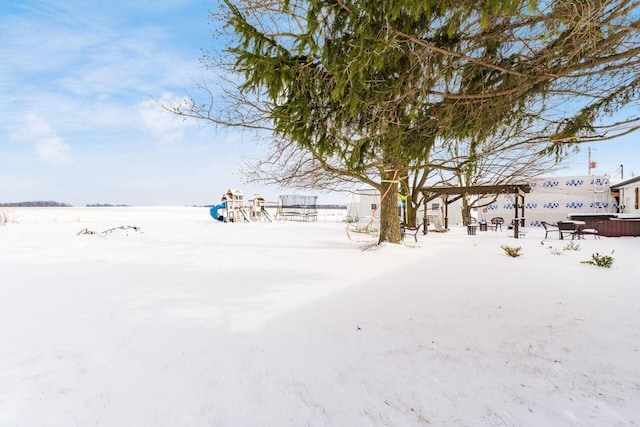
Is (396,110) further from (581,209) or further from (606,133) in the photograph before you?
(581,209)

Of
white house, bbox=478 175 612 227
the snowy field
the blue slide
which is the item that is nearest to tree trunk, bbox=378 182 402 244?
the snowy field

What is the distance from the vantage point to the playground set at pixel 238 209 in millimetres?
21297

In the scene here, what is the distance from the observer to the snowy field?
207 centimetres

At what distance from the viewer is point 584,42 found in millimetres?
2854

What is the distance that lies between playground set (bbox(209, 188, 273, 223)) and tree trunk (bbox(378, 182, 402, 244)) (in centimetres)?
1396

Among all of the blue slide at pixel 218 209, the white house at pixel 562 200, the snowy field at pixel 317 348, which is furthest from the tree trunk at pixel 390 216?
the white house at pixel 562 200

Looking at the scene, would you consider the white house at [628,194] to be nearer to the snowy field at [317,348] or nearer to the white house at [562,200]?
the white house at [562,200]

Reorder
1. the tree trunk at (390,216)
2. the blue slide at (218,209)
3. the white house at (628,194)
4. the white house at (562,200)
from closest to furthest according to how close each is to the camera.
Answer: the tree trunk at (390,216), the white house at (628,194), the white house at (562,200), the blue slide at (218,209)

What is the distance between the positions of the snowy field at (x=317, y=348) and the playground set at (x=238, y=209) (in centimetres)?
1561

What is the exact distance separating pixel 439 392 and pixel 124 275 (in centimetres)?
533

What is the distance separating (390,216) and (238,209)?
47.8 feet

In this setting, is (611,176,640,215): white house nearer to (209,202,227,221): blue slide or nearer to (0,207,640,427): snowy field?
(0,207,640,427): snowy field

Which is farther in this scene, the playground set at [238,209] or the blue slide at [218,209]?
the blue slide at [218,209]

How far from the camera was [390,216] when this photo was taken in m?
9.57
